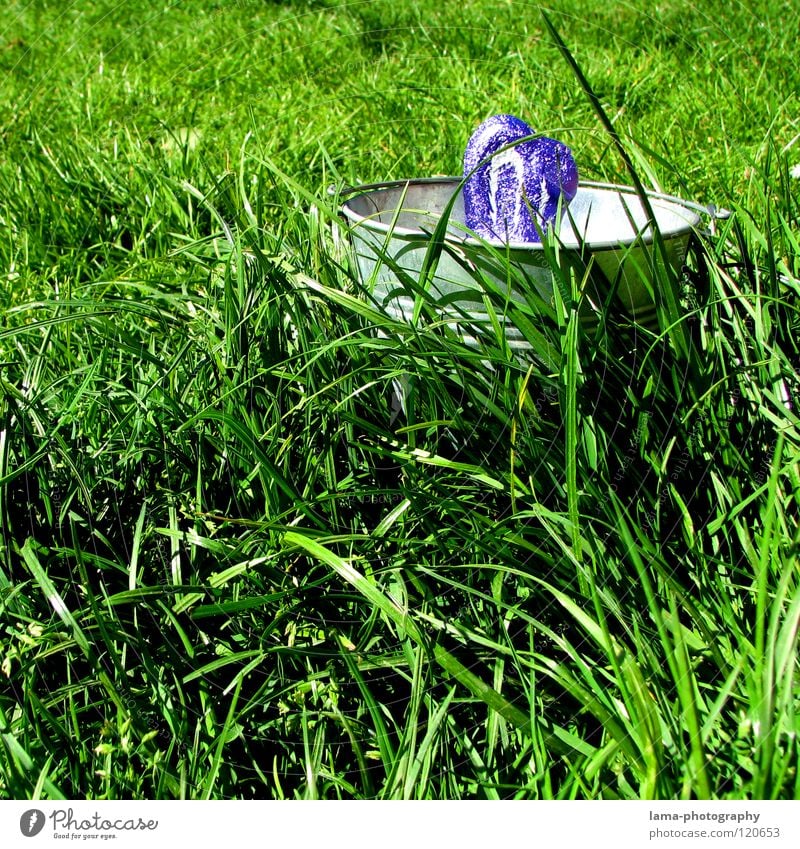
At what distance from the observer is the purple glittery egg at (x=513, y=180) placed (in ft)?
4.35

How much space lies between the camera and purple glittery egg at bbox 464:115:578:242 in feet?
4.35

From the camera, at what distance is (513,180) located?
4.41 feet
